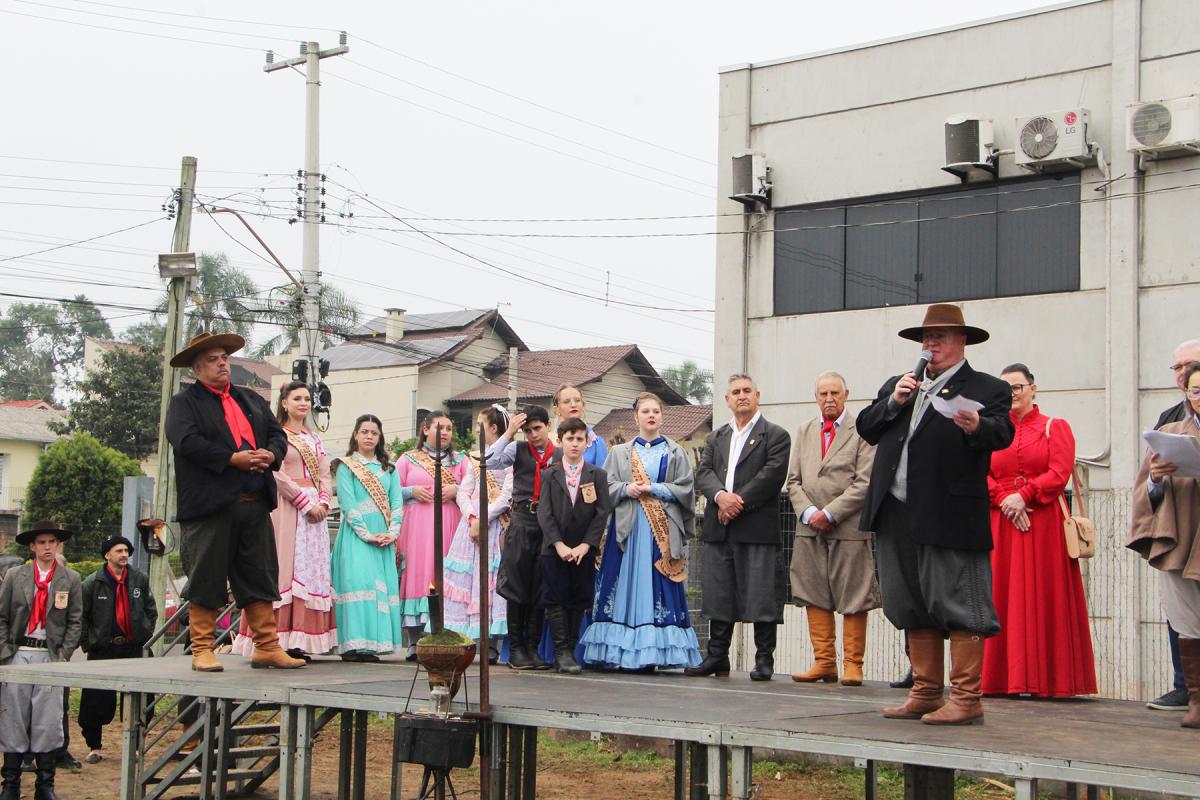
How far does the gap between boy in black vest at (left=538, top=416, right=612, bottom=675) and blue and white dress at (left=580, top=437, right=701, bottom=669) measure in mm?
137

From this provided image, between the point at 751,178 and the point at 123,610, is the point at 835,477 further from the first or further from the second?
the point at 751,178

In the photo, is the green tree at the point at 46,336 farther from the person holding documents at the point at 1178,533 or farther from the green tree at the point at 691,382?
the person holding documents at the point at 1178,533

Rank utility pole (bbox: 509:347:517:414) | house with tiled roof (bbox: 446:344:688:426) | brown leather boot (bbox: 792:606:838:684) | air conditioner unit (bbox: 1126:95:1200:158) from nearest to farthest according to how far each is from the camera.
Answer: brown leather boot (bbox: 792:606:838:684)
air conditioner unit (bbox: 1126:95:1200:158)
utility pole (bbox: 509:347:517:414)
house with tiled roof (bbox: 446:344:688:426)

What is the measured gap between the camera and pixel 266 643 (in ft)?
25.8

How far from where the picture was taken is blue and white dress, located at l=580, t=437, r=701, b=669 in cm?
828

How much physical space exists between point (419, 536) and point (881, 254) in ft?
27.4

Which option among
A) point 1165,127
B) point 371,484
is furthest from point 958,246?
point 371,484

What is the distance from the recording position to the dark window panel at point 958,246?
15266 mm

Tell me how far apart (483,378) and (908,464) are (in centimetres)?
4266

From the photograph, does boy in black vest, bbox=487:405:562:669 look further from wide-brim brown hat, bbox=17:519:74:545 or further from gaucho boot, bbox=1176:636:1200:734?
wide-brim brown hat, bbox=17:519:74:545

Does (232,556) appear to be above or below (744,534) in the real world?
below

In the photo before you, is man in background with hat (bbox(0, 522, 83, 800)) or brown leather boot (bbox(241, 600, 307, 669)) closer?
brown leather boot (bbox(241, 600, 307, 669))

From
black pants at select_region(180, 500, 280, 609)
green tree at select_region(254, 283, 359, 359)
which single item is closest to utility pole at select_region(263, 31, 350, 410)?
green tree at select_region(254, 283, 359, 359)

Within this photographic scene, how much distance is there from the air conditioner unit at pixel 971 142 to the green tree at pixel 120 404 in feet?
124
